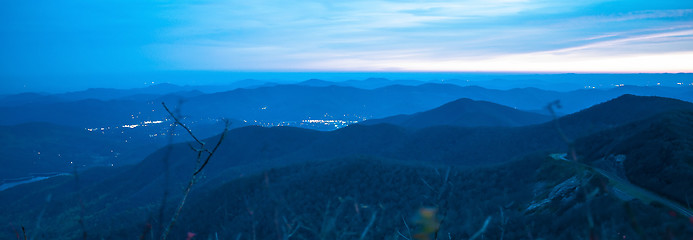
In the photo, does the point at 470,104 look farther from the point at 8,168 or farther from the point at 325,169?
the point at 8,168

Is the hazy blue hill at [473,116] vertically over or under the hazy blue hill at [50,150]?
over

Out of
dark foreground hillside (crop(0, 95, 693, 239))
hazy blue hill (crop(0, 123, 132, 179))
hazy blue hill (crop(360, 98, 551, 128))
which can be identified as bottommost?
hazy blue hill (crop(0, 123, 132, 179))

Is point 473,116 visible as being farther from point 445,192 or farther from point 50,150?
point 50,150

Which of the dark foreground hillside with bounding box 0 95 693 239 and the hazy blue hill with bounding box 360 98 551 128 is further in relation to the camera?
the hazy blue hill with bounding box 360 98 551 128

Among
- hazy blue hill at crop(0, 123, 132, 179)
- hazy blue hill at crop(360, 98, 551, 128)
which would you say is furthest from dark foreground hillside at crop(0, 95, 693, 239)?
hazy blue hill at crop(0, 123, 132, 179)

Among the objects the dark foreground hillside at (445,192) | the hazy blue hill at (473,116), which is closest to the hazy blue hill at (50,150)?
the dark foreground hillside at (445,192)

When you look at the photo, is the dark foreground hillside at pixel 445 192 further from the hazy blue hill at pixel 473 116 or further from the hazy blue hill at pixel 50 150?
the hazy blue hill at pixel 50 150

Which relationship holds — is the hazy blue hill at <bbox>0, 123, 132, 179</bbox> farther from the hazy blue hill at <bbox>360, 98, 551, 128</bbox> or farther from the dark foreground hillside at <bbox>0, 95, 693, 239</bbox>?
the hazy blue hill at <bbox>360, 98, 551, 128</bbox>

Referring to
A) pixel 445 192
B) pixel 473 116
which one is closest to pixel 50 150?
pixel 473 116

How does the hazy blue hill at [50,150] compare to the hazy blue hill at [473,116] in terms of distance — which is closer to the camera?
the hazy blue hill at [473,116]
